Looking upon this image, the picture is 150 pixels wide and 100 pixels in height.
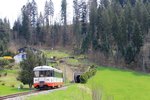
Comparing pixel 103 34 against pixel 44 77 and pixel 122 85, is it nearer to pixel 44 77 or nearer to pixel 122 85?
pixel 122 85

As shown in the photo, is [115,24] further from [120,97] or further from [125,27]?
[120,97]

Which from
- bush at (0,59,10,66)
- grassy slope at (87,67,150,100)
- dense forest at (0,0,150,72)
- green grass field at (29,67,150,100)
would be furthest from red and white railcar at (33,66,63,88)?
bush at (0,59,10,66)

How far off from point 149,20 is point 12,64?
36.6 metres

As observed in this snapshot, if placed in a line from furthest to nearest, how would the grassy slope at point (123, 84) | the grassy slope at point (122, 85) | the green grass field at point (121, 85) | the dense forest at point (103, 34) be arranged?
the dense forest at point (103, 34) < the grassy slope at point (123, 84) < the grassy slope at point (122, 85) < the green grass field at point (121, 85)

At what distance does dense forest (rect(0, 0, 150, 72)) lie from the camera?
83.4 m

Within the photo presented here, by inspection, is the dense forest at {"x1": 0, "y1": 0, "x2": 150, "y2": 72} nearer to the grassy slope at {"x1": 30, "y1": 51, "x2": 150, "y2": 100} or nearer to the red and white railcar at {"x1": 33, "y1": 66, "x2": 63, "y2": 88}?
the grassy slope at {"x1": 30, "y1": 51, "x2": 150, "y2": 100}

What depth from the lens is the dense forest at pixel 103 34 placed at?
274ft

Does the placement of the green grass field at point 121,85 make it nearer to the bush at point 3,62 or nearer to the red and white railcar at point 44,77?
the red and white railcar at point 44,77

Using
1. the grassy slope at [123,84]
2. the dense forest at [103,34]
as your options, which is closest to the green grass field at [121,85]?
the grassy slope at [123,84]

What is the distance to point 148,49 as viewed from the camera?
3243 inches

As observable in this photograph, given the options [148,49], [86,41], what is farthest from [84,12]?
[148,49]

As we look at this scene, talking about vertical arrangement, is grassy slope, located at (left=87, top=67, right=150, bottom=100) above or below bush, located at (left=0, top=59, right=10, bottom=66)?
below

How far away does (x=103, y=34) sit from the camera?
9381cm

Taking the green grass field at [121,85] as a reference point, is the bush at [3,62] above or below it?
above
